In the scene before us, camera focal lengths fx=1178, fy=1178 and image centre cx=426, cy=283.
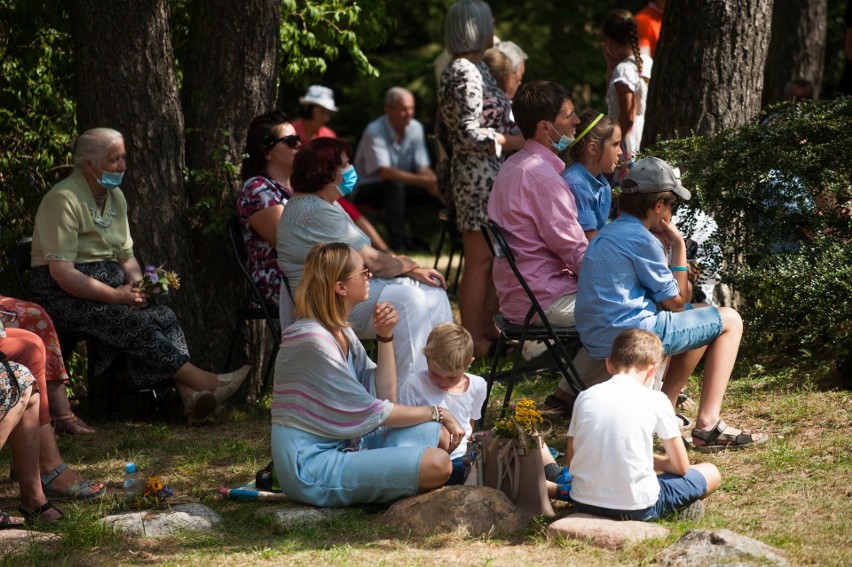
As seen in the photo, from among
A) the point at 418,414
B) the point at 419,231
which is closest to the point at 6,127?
the point at 418,414

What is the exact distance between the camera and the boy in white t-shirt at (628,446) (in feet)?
14.0

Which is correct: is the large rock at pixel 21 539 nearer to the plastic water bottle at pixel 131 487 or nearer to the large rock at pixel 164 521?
the large rock at pixel 164 521

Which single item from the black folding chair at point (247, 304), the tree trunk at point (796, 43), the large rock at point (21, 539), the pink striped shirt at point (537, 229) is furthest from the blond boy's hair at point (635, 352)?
the tree trunk at point (796, 43)

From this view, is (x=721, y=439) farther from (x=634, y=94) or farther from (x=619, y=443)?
(x=634, y=94)

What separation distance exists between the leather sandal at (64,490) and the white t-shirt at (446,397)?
4.48 ft

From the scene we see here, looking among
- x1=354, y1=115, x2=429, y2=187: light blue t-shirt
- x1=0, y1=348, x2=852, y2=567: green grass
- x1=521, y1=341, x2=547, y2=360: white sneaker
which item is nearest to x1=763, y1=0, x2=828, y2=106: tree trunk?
x1=354, y1=115, x2=429, y2=187: light blue t-shirt

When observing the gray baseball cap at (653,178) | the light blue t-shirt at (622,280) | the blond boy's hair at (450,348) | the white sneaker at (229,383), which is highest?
the gray baseball cap at (653,178)

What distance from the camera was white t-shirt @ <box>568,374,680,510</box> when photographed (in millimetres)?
4254

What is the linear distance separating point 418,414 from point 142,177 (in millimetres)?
2617

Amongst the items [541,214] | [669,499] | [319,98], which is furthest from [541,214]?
[319,98]

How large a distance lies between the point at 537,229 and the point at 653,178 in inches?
30.4

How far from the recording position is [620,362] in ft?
14.6

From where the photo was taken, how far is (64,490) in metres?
4.97

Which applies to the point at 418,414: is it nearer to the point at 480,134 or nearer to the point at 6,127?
the point at 480,134
